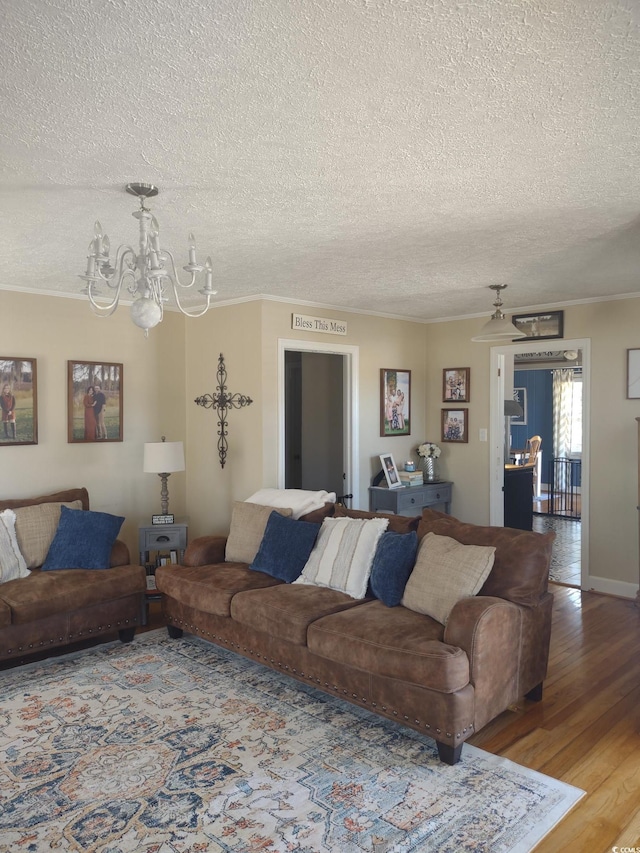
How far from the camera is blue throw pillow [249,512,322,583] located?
4.05 metres

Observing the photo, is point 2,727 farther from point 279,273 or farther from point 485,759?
point 279,273

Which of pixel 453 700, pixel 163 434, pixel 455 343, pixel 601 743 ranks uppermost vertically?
pixel 455 343

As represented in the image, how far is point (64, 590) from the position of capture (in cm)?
397

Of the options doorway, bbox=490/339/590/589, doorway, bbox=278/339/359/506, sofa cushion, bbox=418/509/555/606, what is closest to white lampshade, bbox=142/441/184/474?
doorway, bbox=278/339/359/506

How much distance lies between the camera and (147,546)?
16.1ft

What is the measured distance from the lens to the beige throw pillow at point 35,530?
14.1 ft

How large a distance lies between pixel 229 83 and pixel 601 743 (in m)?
3.20

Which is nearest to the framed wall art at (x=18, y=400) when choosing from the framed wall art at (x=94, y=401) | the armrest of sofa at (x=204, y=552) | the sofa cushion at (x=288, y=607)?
the framed wall art at (x=94, y=401)

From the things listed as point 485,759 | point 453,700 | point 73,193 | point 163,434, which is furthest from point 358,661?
point 163,434

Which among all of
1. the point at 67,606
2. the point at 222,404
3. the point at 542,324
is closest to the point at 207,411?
the point at 222,404

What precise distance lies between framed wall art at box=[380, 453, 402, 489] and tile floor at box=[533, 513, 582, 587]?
1.57 metres

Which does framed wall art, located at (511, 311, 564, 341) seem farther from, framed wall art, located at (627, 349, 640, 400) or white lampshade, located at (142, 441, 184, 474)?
white lampshade, located at (142, 441, 184, 474)

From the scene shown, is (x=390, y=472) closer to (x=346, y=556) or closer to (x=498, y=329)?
(x=498, y=329)

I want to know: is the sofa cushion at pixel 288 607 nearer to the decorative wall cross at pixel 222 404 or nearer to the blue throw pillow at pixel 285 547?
the blue throw pillow at pixel 285 547
